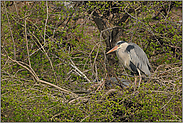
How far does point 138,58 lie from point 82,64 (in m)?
0.74

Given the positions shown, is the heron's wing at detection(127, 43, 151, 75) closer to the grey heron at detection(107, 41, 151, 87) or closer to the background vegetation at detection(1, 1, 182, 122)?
the grey heron at detection(107, 41, 151, 87)

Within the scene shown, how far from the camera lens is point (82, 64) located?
2.63 metres

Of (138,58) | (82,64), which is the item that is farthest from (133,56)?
(82,64)

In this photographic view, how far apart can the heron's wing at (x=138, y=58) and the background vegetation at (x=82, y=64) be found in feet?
0.70

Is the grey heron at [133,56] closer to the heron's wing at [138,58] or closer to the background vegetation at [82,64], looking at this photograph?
the heron's wing at [138,58]

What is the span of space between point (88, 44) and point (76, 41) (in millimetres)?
188

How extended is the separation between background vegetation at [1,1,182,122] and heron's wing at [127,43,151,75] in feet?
0.70

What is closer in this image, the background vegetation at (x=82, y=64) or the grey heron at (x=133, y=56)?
the background vegetation at (x=82, y=64)

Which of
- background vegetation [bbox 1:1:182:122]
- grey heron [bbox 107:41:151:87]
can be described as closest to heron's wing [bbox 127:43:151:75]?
grey heron [bbox 107:41:151:87]

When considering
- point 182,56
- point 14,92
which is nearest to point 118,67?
point 182,56

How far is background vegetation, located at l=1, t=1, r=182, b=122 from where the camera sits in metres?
1.81

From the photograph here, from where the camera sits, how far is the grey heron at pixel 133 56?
99.7 inches

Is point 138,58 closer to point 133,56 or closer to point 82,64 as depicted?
point 133,56

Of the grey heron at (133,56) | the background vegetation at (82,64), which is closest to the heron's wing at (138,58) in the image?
the grey heron at (133,56)
